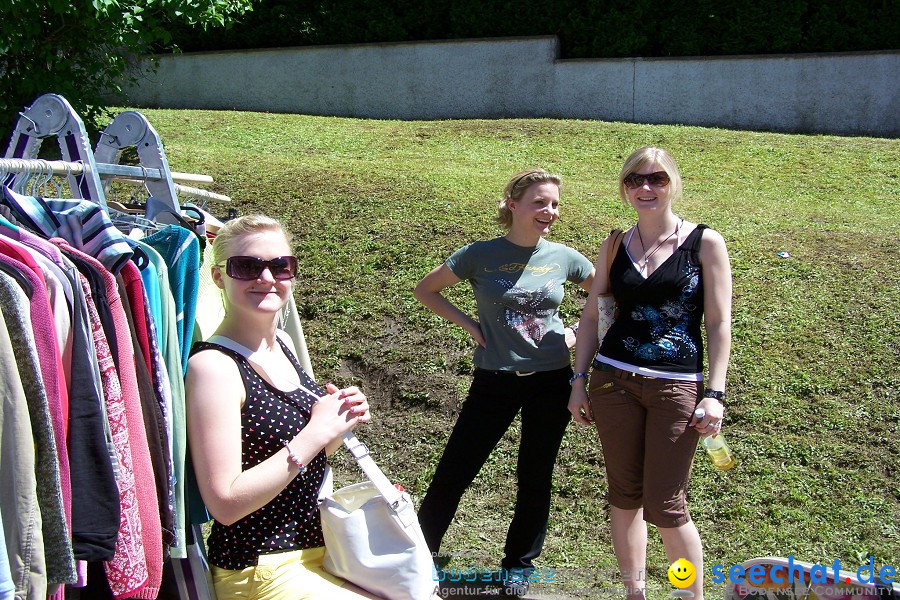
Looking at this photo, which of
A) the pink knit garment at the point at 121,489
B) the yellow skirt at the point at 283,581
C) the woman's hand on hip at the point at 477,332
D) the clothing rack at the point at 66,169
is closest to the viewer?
the pink knit garment at the point at 121,489

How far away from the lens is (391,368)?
5766mm

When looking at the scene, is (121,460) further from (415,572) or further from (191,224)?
(191,224)

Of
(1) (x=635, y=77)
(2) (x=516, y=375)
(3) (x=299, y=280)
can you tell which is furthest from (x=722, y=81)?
(2) (x=516, y=375)

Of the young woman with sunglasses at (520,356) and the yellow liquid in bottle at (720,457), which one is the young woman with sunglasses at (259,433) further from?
the yellow liquid in bottle at (720,457)

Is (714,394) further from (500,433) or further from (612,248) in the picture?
(500,433)

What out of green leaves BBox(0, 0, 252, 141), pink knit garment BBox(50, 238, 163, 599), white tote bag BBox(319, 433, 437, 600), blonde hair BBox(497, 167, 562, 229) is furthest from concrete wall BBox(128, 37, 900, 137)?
white tote bag BBox(319, 433, 437, 600)

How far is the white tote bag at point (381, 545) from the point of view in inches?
92.5

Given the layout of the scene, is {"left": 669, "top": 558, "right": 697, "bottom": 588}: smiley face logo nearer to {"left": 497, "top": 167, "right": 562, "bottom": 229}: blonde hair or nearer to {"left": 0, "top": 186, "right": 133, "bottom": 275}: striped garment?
{"left": 497, "top": 167, "right": 562, "bottom": 229}: blonde hair

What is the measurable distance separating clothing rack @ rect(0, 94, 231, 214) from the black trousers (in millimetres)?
1562

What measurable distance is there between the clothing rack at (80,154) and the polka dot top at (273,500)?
0.83m

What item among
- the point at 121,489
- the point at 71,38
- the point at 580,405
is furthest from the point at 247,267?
the point at 71,38

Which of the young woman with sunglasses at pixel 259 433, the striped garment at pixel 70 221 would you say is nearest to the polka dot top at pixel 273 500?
the young woman with sunglasses at pixel 259 433

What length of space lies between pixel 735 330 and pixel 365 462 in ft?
13.6

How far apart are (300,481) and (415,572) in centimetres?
43
